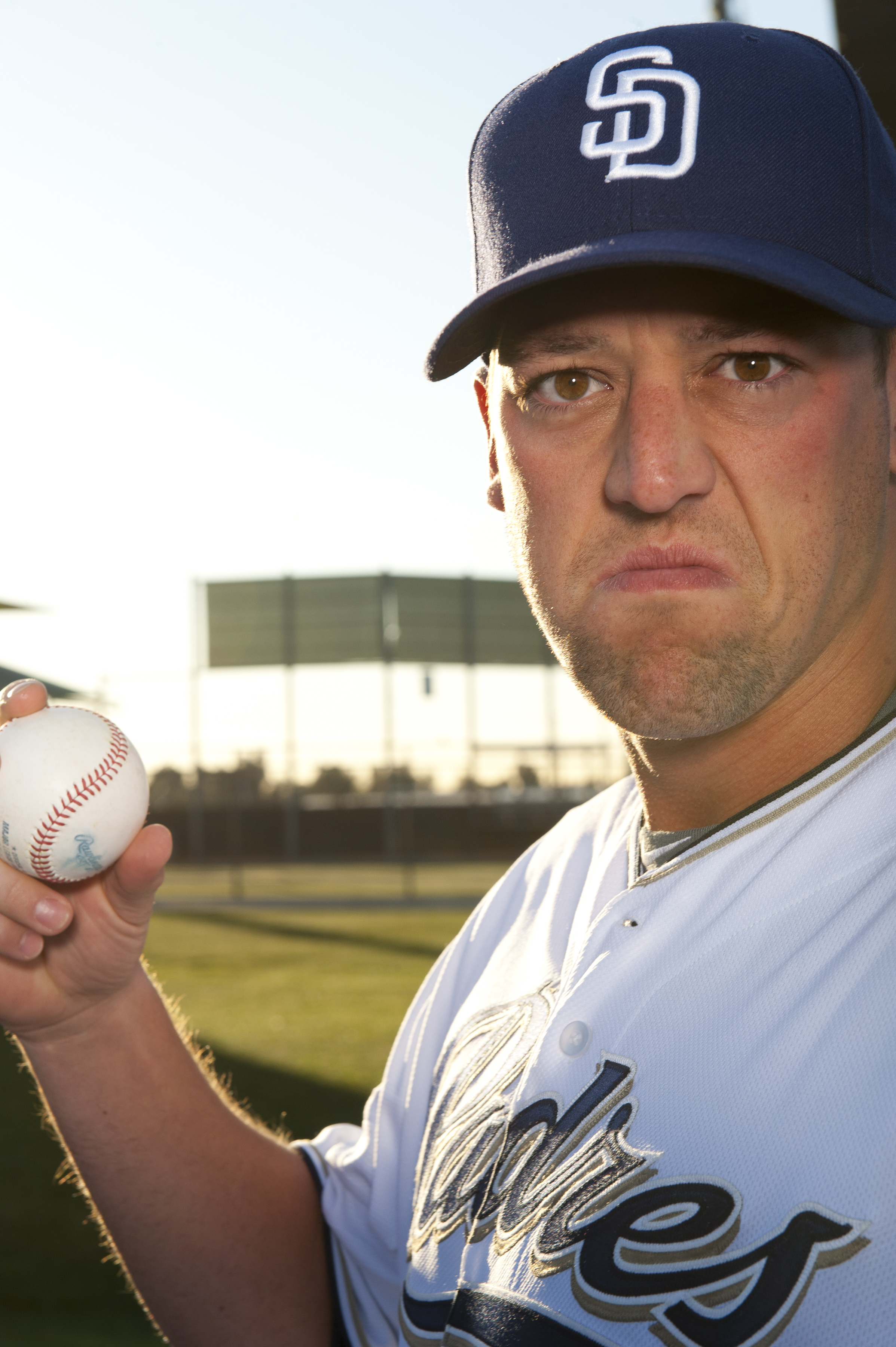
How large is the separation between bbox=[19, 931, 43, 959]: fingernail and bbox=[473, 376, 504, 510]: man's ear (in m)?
0.86

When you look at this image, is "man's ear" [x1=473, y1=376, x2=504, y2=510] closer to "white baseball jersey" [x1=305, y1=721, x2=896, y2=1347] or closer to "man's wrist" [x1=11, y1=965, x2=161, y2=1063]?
"white baseball jersey" [x1=305, y1=721, x2=896, y2=1347]

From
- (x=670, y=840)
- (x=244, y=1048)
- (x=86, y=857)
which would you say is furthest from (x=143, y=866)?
(x=244, y=1048)

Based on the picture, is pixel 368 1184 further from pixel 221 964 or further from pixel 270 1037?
pixel 221 964

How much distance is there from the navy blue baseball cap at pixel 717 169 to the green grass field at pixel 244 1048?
309 centimetres

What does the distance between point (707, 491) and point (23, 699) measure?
97 cm

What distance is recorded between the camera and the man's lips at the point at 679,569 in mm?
1209

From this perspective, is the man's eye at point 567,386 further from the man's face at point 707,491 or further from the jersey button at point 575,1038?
the jersey button at point 575,1038

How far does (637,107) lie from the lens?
4.08ft

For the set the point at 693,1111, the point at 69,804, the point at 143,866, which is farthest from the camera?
the point at 69,804

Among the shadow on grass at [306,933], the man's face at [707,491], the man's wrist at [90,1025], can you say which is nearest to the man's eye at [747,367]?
the man's face at [707,491]

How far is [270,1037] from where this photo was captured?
26.2 feet

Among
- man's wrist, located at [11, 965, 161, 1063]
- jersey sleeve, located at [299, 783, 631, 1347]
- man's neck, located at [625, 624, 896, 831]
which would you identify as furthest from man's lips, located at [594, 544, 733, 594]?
man's wrist, located at [11, 965, 161, 1063]

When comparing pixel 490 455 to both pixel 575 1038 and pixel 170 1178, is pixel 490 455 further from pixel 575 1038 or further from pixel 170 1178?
pixel 170 1178

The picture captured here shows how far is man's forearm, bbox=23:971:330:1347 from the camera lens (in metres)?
1.54
